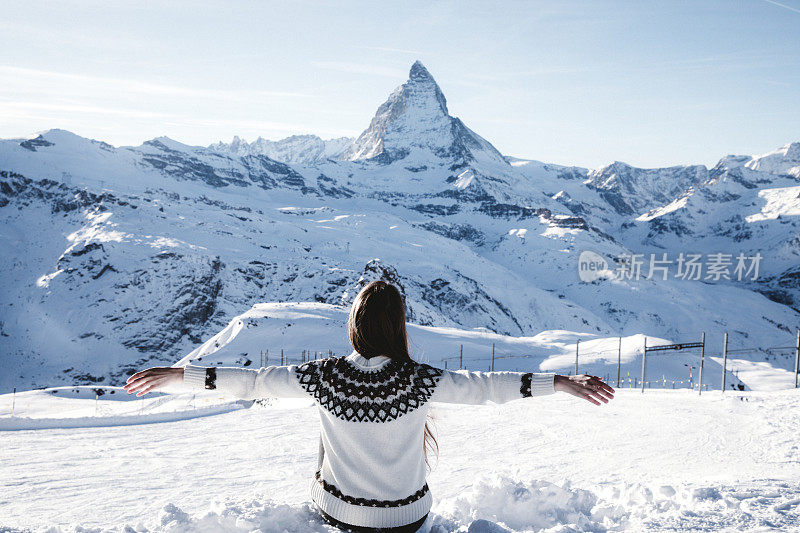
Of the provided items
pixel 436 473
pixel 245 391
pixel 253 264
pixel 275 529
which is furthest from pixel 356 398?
pixel 253 264

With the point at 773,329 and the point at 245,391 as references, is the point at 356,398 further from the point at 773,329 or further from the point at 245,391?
the point at 773,329

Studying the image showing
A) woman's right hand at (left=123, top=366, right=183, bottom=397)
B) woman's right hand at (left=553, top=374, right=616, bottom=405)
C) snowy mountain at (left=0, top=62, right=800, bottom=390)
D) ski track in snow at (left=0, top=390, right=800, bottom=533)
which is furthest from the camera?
snowy mountain at (left=0, top=62, right=800, bottom=390)

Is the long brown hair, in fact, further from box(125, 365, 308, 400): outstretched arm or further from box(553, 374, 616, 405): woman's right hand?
box(553, 374, 616, 405): woman's right hand

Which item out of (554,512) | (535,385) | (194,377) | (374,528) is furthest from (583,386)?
(194,377)

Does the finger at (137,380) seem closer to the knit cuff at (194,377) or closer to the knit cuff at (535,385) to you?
the knit cuff at (194,377)

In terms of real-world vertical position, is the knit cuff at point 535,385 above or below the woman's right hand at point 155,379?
above

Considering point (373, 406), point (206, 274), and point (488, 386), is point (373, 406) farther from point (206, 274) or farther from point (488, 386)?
point (206, 274)

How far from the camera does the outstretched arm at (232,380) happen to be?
11.1ft

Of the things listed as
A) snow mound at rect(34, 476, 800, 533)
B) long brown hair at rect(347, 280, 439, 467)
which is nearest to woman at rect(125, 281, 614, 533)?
long brown hair at rect(347, 280, 439, 467)

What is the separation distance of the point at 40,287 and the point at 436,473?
297 feet

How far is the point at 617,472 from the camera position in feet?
25.6

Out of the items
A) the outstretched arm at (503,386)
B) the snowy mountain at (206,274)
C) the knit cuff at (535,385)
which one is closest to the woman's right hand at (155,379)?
the outstretched arm at (503,386)

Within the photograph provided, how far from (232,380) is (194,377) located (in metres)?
0.29

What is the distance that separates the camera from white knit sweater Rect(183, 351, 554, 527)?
10.5ft
